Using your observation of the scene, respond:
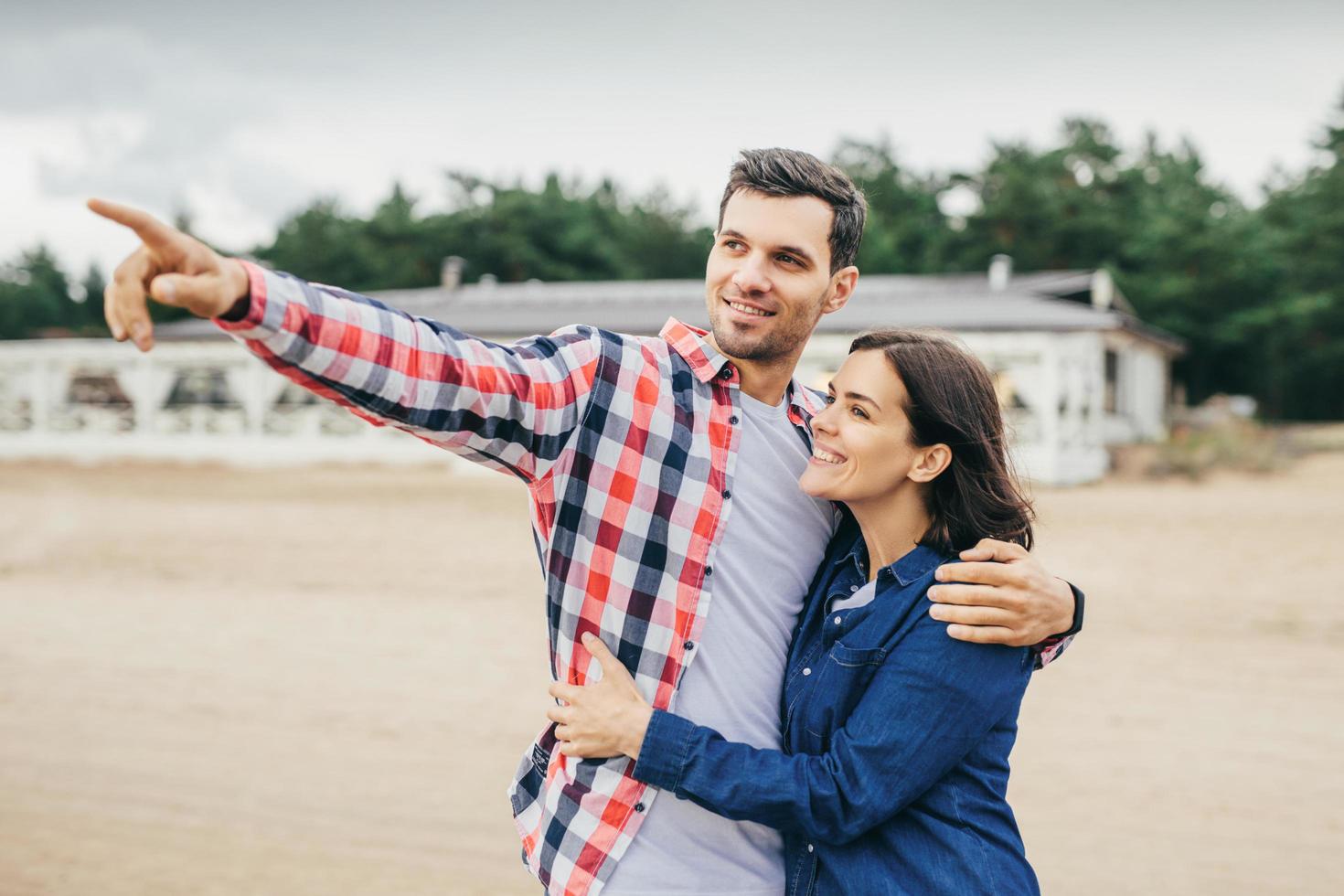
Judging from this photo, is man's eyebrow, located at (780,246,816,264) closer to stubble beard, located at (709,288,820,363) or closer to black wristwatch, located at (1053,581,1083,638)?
stubble beard, located at (709,288,820,363)

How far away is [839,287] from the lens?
2018 mm

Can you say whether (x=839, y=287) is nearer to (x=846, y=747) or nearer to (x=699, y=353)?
(x=699, y=353)

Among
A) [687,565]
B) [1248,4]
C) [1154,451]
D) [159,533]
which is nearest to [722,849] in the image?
[687,565]

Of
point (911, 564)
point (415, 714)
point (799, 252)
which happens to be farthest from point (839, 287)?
point (415, 714)

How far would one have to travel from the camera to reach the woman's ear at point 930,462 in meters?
1.81

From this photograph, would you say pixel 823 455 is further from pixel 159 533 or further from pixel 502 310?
pixel 502 310

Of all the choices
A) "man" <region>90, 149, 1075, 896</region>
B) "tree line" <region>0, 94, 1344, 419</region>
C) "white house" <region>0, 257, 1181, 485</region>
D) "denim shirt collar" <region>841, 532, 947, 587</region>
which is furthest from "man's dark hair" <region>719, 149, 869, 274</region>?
"tree line" <region>0, 94, 1344, 419</region>

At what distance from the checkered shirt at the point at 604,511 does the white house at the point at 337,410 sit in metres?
17.7

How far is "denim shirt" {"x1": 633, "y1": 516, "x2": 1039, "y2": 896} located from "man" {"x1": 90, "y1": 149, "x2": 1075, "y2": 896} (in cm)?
6

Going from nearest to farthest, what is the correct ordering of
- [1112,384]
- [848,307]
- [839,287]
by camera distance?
Answer: [839,287]
[848,307]
[1112,384]

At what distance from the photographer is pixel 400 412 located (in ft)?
4.74

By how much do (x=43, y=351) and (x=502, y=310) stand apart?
10187mm

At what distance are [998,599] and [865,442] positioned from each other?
338 millimetres

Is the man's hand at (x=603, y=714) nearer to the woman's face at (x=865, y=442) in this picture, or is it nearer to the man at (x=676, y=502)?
the man at (x=676, y=502)
